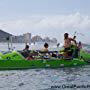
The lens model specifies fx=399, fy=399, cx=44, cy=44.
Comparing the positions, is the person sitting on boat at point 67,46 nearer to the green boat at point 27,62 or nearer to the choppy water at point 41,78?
the green boat at point 27,62

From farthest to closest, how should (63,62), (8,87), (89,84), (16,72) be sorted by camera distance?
(63,62) → (16,72) → (89,84) → (8,87)

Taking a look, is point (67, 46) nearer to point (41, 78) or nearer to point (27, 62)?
point (27, 62)

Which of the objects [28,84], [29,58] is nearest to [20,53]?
[29,58]

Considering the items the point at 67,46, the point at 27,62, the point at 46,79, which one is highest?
the point at 67,46

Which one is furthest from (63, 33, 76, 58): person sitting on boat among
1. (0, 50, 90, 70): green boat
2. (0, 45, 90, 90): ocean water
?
(0, 45, 90, 90): ocean water

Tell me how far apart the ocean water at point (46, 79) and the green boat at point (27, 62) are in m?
0.76

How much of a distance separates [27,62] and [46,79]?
558cm

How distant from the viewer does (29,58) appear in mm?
30859

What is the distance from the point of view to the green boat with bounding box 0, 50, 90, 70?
1141 inches

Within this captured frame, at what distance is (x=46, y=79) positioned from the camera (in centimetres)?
2455

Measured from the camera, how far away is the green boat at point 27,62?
29.0 m

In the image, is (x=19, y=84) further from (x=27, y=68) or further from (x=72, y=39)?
(x=72, y=39)

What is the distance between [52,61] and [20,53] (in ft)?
8.48

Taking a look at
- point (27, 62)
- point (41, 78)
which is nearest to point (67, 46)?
point (27, 62)
